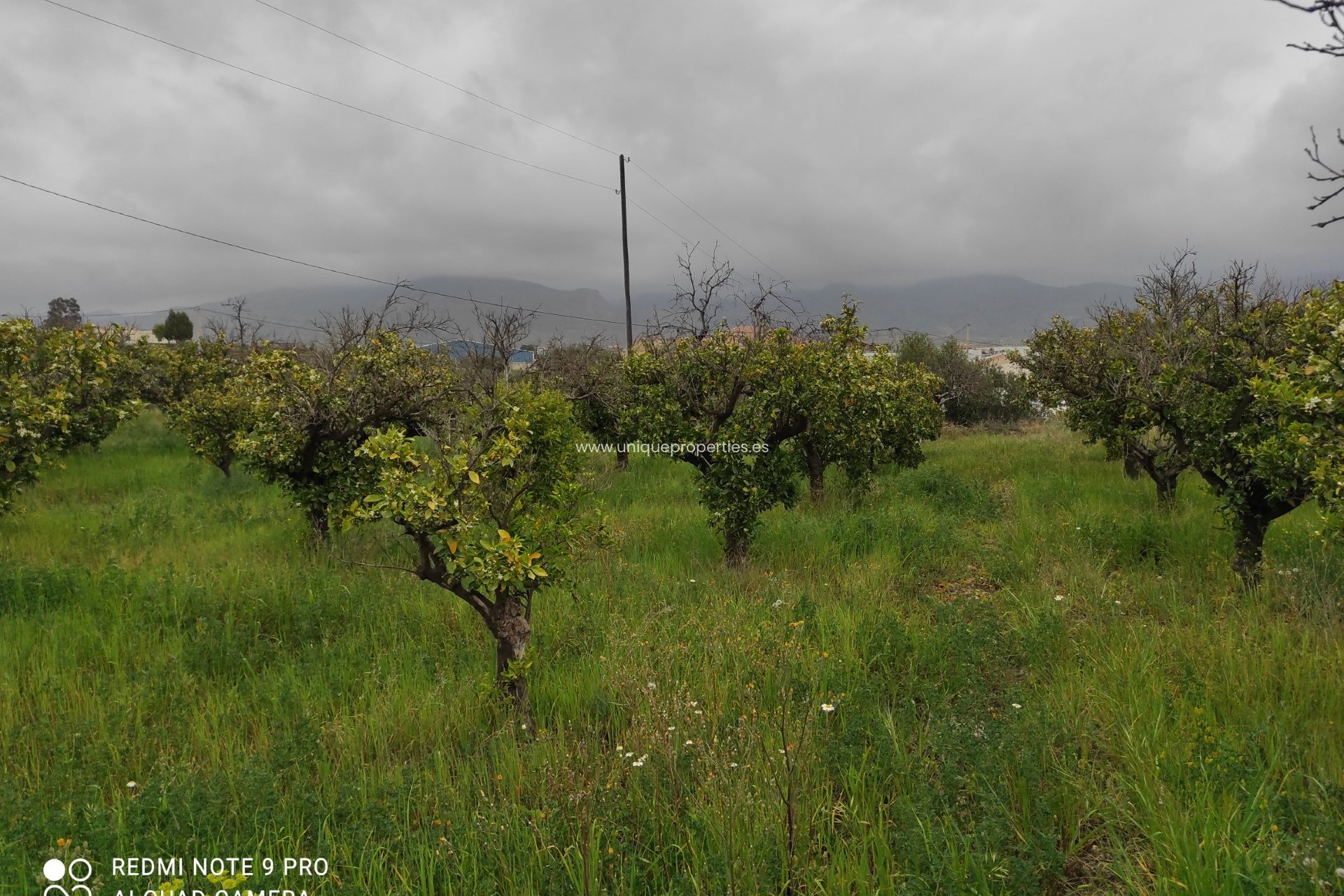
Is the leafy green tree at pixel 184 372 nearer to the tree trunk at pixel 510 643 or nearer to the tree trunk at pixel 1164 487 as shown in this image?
the tree trunk at pixel 510 643

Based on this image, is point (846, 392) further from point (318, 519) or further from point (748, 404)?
point (318, 519)

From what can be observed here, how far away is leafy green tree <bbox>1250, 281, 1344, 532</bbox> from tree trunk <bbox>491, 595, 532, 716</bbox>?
629 centimetres

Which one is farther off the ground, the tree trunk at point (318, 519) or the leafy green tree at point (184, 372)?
the leafy green tree at point (184, 372)

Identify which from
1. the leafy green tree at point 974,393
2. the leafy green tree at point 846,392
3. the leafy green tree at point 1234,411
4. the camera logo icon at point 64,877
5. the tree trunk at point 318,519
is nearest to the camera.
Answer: the camera logo icon at point 64,877

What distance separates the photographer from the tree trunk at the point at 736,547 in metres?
9.10

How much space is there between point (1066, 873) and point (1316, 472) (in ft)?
12.2

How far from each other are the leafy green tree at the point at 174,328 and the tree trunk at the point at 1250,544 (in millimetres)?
68038

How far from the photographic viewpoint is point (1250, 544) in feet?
23.6

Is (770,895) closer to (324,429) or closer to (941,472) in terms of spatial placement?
(324,429)

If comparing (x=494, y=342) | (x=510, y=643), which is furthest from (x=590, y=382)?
(x=510, y=643)

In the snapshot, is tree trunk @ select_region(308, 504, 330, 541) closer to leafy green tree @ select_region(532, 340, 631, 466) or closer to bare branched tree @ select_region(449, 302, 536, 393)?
bare branched tree @ select_region(449, 302, 536, 393)

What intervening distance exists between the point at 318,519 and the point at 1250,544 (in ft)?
43.4

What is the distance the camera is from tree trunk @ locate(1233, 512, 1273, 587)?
708 cm

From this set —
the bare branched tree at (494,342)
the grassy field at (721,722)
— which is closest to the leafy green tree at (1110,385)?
the grassy field at (721,722)
